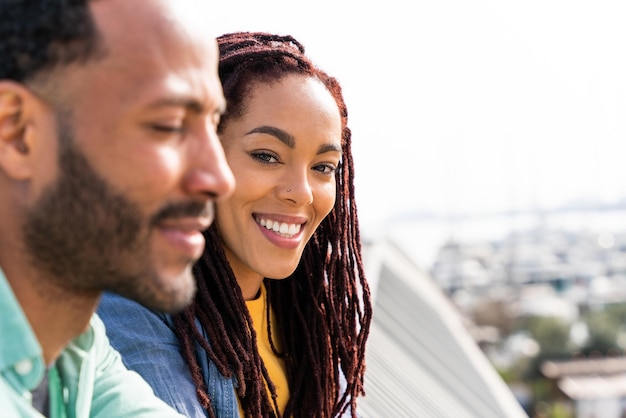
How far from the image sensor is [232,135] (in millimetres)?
2688

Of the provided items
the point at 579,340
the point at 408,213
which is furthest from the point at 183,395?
the point at 408,213

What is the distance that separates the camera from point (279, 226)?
271 centimetres

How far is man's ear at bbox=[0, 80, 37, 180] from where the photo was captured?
1353 mm

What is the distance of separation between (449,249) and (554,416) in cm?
4882

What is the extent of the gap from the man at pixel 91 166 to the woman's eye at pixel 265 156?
1204 mm

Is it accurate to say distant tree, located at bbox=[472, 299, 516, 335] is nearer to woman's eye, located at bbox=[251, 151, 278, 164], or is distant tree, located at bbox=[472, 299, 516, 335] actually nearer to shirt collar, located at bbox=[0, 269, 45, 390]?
woman's eye, located at bbox=[251, 151, 278, 164]

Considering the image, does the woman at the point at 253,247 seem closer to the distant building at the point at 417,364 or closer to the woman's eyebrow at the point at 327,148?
the woman's eyebrow at the point at 327,148

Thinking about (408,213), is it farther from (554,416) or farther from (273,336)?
(273,336)

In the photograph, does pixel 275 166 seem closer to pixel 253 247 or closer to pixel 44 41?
pixel 253 247

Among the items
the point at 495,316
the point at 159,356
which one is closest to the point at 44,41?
the point at 159,356

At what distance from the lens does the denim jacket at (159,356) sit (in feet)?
7.86

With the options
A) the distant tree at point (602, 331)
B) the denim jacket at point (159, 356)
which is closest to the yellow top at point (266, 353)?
the denim jacket at point (159, 356)

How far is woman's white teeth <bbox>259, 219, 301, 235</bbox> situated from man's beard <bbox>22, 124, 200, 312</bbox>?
1.26 metres

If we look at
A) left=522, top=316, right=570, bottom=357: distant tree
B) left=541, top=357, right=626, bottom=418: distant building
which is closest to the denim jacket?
left=541, top=357, right=626, bottom=418: distant building
